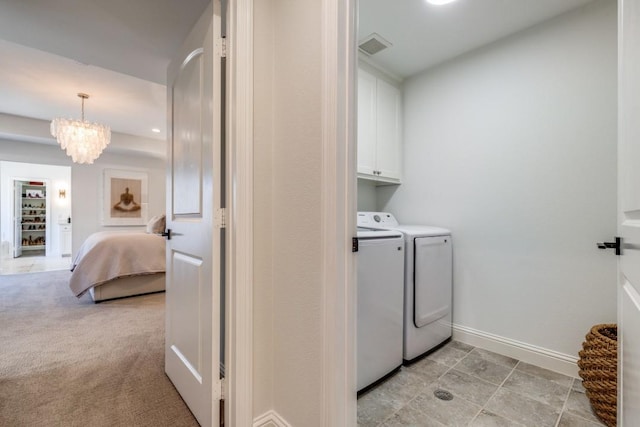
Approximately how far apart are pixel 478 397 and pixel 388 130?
220 cm

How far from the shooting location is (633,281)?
2.47ft

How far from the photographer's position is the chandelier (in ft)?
11.1

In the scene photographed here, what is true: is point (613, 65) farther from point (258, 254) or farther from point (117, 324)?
point (117, 324)

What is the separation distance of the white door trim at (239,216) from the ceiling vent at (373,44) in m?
1.27

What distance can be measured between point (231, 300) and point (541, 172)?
7.53 ft

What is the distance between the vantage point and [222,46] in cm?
132

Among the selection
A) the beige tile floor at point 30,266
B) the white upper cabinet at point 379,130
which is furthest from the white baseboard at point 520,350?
the beige tile floor at point 30,266

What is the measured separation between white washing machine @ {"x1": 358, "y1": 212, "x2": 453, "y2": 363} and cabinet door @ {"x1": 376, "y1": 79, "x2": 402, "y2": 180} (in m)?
0.59

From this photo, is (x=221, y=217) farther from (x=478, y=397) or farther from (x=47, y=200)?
(x=47, y=200)

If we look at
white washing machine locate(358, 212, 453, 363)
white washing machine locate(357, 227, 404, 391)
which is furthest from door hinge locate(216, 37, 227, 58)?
white washing machine locate(358, 212, 453, 363)

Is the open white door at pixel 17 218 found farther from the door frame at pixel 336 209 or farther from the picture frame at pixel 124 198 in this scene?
the door frame at pixel 336 209

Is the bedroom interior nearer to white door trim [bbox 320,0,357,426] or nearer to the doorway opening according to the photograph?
white door trim [bbox 320,0,357,426]

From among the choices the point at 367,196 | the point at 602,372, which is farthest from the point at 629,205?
the point at 367,196

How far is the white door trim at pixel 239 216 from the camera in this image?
47.7 inches
